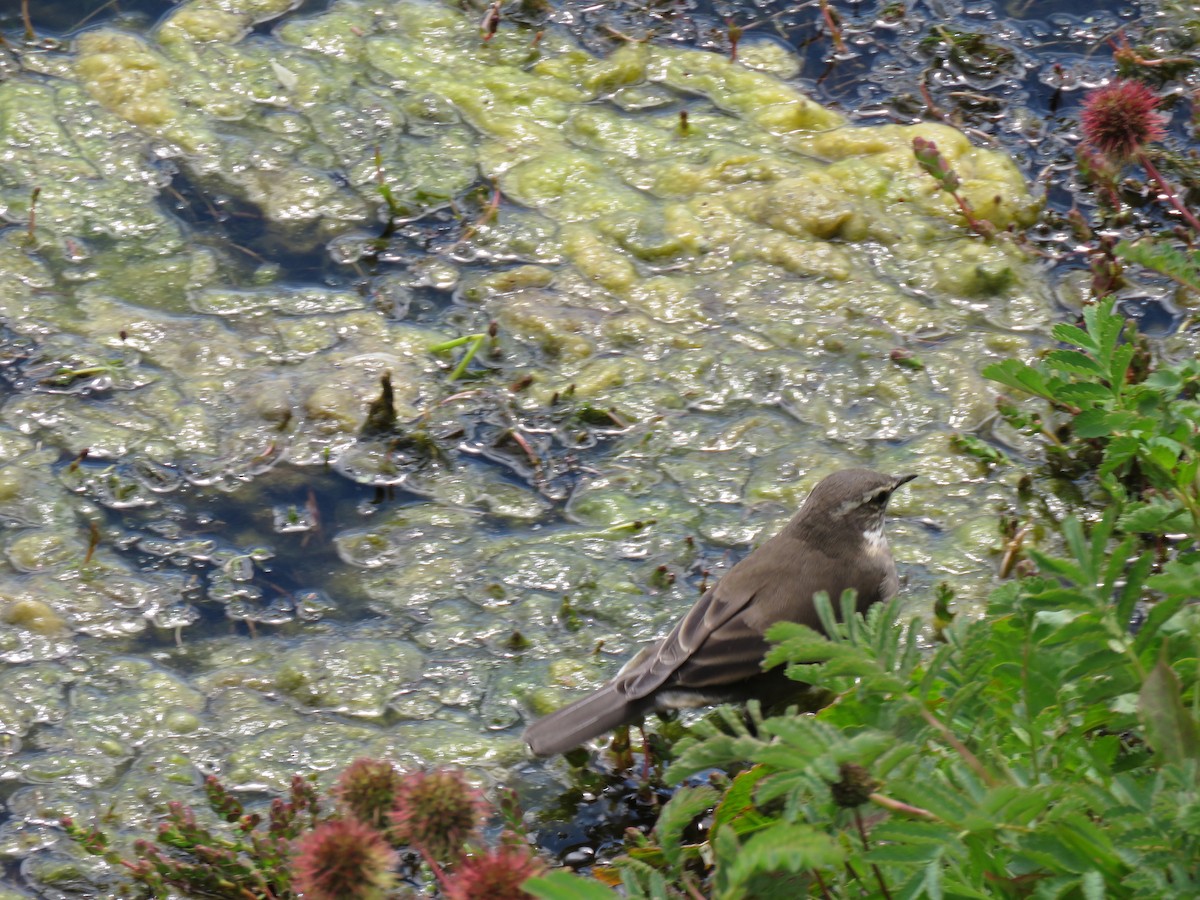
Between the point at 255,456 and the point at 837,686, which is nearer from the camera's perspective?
the point at 837,686

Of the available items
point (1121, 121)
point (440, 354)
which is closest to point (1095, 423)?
point (1121, 121)

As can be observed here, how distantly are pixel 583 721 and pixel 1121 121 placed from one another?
2843mm

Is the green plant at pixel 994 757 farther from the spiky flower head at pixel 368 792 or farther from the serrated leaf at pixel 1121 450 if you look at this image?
the spiky flower head at pixel 368 792

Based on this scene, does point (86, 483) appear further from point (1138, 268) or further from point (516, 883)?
point (1138, 268)

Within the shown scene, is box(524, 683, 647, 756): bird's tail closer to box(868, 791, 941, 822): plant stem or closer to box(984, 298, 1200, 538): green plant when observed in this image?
box(984, 298, 1200, 538): green plant

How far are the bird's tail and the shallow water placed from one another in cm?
18

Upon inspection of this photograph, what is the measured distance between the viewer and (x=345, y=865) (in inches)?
93.7

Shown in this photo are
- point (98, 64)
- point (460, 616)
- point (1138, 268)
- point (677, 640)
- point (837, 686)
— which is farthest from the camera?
point (98, 64)

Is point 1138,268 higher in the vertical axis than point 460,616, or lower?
higher

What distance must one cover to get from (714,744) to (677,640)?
1.82 m

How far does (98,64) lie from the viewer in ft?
19.9

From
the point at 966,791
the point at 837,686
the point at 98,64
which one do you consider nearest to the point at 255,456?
the point at 98,64

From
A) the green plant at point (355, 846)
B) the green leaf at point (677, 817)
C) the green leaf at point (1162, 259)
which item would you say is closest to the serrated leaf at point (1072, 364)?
the green leaf at point (1162, 259)

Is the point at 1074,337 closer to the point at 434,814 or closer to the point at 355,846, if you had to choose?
the point at 434,814
